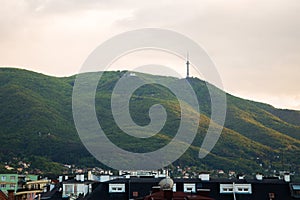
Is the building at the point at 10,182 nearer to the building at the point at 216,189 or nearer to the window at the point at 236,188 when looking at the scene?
the building at the point at 216,189

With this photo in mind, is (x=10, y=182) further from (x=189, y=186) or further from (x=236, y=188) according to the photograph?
(x=236, y=188)

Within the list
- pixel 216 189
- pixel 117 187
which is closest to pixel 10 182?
pixel 117 187

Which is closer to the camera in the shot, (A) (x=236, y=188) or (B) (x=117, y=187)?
(A) (x=236, y=188)

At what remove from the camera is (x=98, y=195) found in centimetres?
7200

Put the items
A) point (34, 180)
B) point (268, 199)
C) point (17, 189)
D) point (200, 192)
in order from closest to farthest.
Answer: point (200, 192) < point (268, 199) < point (17, 189) < point (34, 180)

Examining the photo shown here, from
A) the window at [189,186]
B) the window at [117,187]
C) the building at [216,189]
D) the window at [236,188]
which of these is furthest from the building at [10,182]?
the window at [236,188]

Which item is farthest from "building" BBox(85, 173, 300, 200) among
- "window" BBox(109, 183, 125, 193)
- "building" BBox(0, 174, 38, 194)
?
"building" BBox(0, 174, 38, 194)

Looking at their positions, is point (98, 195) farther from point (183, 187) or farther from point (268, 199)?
point (268, 199)

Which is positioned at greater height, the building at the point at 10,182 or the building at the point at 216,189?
the building at the point at 10,182

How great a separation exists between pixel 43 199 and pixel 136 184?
1501 centimetres

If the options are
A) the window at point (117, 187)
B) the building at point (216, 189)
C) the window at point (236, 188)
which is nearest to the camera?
the building at point (216, 189)

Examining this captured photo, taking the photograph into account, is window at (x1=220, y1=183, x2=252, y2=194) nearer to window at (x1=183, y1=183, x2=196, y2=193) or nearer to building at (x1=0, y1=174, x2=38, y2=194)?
window at (x1=183, y1=183, x2=196, y2=193)

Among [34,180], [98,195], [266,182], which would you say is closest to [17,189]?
[34,180]

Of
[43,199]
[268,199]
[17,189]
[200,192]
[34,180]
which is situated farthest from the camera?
[34,180]
